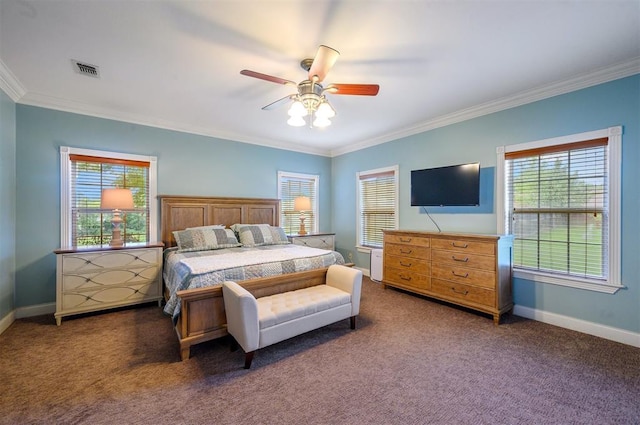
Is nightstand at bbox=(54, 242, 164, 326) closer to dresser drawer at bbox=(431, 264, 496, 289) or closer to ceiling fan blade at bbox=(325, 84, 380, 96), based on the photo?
ceiling fan blade at bbox=(325, 84, 380, 96)

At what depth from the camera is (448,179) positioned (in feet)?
12.2

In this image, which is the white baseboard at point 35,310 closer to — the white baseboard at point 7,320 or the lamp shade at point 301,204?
the white baseboard at point 7,320

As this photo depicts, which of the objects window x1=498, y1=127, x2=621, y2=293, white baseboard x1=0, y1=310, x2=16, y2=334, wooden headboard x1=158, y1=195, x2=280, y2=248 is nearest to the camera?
window x1=498, y1=127, x2=621, y2=293

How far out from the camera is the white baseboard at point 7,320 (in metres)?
2.77

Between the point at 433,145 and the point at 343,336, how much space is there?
10.1 ft

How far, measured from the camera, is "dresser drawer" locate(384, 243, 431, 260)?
3.64m

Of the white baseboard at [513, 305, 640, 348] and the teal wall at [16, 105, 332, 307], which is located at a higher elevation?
the teal wall at [16, 105, 332, 307]

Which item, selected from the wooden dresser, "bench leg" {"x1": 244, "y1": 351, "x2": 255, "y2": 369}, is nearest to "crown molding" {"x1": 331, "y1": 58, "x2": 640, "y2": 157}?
the wooden dresser

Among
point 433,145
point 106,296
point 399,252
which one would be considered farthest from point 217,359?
point 433,145

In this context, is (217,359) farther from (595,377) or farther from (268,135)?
(268,135)

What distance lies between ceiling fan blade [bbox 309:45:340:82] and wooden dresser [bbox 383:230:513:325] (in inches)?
97.8

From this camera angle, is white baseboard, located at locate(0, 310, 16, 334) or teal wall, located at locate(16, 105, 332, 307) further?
teal wall, located at locate(16, 105, 332, 307)

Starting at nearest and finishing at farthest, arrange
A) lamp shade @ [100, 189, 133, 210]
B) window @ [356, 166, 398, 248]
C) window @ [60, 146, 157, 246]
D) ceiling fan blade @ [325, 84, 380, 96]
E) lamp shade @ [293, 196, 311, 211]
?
ceiling fan blade @ [325, 84, 380, 96] → lamp shade @ [100, 189, 133, 210] → window @ [60, 146, 157, 246] → window @ [356, 166, 398, 248] → lamp shade @ [293, 196, 311, 211]

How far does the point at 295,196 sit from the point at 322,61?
368cm
